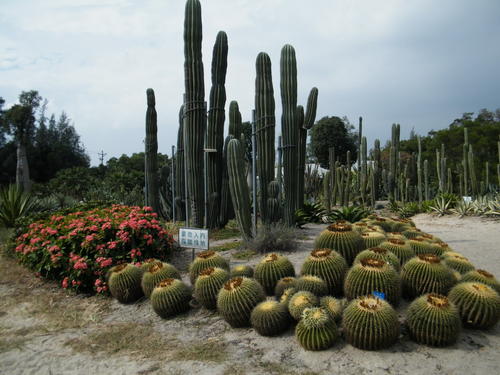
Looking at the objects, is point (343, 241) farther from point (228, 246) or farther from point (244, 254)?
point (228, 246)

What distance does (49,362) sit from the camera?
13.4 ft

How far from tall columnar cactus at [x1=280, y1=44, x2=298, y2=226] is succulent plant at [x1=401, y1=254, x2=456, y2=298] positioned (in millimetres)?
5420

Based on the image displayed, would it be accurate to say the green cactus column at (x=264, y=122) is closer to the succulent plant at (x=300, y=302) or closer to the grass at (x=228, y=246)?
the grass at (x=228, y=246)

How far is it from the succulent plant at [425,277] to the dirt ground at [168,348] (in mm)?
248

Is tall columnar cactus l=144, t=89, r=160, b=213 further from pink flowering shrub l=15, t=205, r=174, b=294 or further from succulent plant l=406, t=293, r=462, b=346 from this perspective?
succulent plant l=406, t=293, r=462, b=346

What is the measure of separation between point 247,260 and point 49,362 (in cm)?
365

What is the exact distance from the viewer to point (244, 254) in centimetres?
745

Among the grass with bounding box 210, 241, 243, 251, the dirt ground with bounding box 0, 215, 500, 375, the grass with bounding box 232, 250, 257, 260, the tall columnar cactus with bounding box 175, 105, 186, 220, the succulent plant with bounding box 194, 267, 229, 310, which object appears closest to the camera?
the dirt ground with bounding box 0, 215, 500, 375

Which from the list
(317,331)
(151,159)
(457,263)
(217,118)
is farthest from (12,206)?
(457,263)

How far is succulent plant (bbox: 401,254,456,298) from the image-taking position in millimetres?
4219

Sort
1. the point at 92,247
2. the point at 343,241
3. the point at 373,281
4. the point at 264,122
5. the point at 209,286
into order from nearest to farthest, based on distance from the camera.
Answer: the point at 373,281 < the point at 209,286 < the point at 343,241 < the point at 92,247 < the point at 264,122

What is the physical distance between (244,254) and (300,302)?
3.56 metres

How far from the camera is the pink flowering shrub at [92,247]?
6.31 metres

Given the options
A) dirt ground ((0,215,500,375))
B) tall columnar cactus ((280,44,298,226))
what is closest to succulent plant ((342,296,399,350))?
dirt ground ((0,215,500,375))
